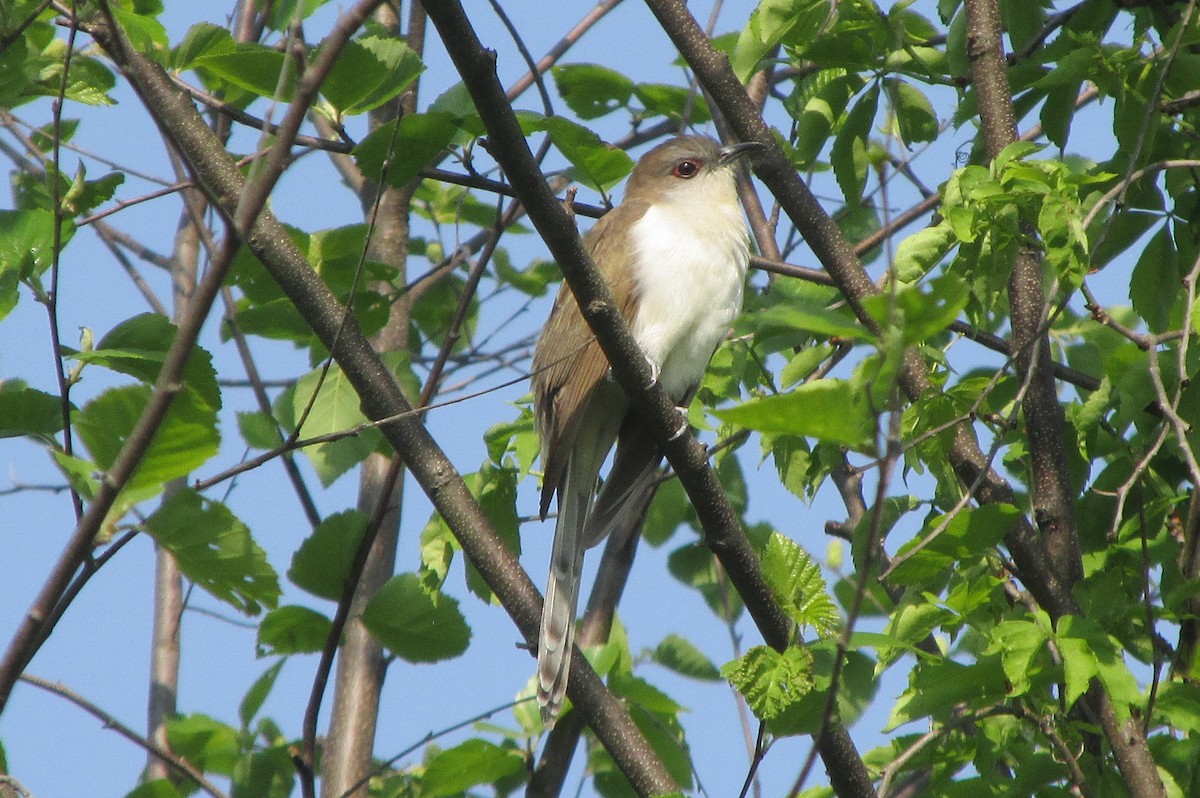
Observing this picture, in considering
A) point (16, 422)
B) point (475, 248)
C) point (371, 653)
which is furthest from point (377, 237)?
point (16, 422)

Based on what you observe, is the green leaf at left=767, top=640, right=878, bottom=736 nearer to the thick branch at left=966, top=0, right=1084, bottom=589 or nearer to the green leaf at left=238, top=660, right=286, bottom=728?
the thick branch at left=966, top=0, right=1084, bottom=589

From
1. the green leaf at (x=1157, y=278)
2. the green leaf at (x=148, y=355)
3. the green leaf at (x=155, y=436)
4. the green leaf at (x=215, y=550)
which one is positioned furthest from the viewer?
the green leaf at (x=1157, y=278)

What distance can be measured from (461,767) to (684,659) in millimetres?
1272

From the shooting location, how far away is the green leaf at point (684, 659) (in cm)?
459

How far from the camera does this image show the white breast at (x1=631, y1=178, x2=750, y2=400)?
4633mm

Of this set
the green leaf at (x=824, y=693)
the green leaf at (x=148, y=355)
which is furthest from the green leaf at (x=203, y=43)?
the green leaf at (x=824, y=693)

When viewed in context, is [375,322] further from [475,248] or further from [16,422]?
[475,248]

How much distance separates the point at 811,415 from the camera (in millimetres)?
1644

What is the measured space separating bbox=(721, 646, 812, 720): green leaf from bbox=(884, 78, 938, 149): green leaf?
2086 millimetres

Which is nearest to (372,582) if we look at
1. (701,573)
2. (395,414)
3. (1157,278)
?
(701,573)

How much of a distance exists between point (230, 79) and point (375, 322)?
1065mm

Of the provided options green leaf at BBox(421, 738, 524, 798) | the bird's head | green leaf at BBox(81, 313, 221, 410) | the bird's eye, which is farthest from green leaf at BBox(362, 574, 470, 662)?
the bird's eye

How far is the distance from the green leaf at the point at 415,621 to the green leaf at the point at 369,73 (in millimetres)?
1294

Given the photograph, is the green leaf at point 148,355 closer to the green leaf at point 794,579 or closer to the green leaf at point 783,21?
the green leaf at point 794,579
